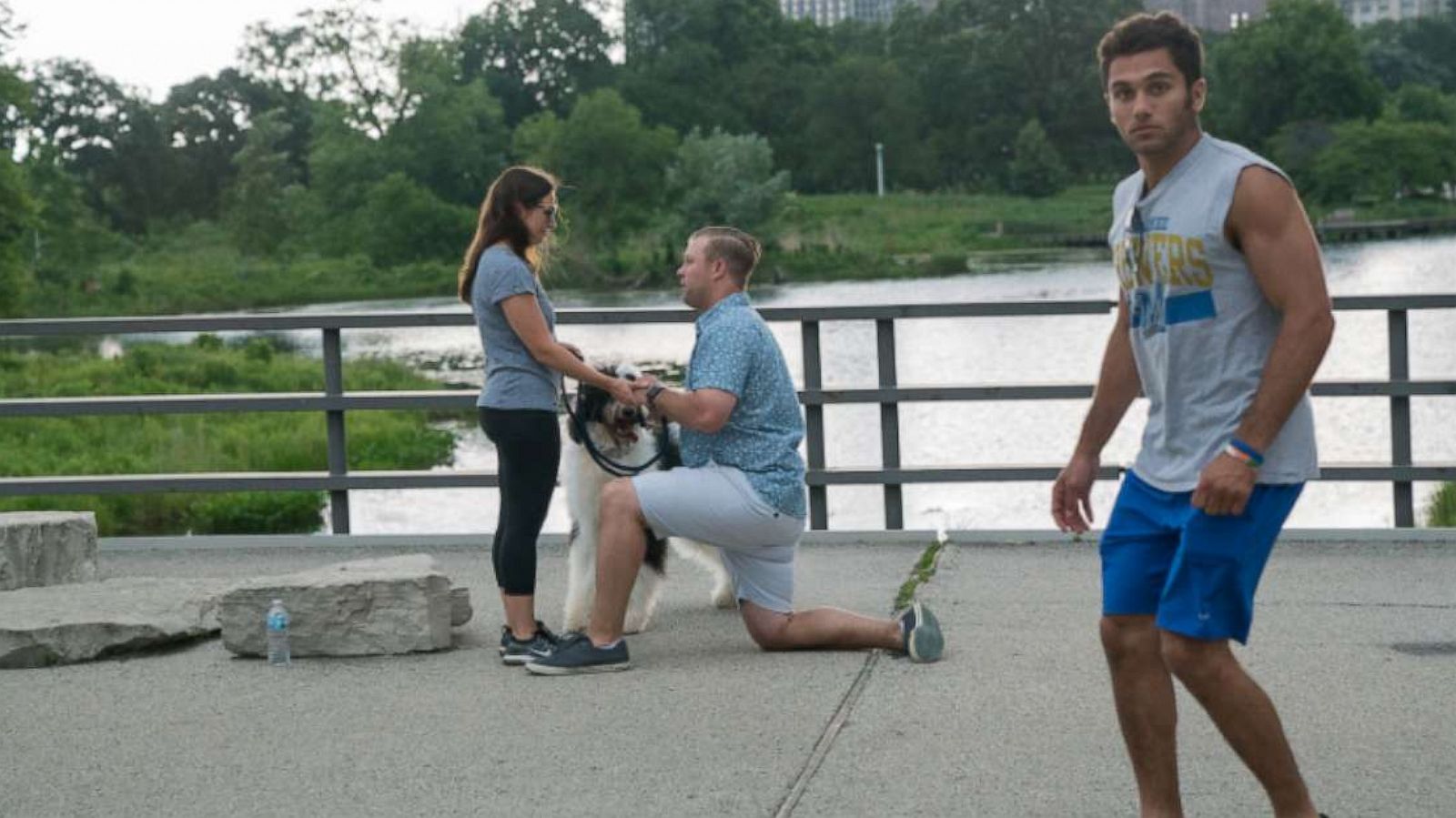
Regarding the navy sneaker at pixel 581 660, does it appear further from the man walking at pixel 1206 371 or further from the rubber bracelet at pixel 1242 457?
the rubber bracelet at pixel 1242 457

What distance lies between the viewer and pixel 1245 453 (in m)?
4.36

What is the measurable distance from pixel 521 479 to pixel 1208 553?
3542mm

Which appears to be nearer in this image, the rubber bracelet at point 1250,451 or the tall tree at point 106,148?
the rubber bracelet at point 1250,451

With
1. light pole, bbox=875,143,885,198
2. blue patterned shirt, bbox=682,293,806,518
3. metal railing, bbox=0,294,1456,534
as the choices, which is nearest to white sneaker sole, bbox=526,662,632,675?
blue patterned shirt, bbox=682,293,806,518

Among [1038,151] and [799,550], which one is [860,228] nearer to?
[1038,151]

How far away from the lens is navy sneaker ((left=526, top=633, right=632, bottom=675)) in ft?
24.0

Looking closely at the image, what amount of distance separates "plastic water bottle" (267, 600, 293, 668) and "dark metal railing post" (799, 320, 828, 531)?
337cm

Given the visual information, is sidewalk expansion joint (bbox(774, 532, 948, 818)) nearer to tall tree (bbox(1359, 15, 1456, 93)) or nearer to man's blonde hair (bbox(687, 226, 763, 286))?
man's blonde hair (bbox(687, 226, 763, 286))

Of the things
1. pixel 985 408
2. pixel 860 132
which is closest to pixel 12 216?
pixel 985 408

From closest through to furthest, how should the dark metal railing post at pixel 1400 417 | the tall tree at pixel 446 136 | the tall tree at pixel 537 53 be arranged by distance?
the dark metal railing post at pixel 1400 417
the tall tree at pixel 446 136
the tall tree at pixel 537 53

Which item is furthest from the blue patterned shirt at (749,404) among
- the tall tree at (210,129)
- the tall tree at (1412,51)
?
the tall tree at (210,129)

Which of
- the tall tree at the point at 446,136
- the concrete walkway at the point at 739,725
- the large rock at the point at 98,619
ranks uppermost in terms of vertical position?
the tall tree at the point at 446,136

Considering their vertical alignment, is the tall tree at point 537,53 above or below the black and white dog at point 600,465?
above

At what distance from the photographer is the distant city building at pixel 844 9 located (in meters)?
139
